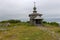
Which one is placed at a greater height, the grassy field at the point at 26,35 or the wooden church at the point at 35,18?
the grassy field at the point at 26,35

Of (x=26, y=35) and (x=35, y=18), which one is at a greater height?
(x=26, y=35)

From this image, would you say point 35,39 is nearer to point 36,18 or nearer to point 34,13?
point 36,18

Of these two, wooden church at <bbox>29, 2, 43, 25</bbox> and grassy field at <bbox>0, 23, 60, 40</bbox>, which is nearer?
grassy field at <bbox>0, 23, 60, 40</bbox>

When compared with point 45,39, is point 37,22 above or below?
below

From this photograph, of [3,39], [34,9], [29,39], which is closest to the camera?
[29,39]

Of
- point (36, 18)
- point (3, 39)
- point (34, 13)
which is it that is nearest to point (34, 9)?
point (34, 13)

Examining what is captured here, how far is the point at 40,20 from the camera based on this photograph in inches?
2012

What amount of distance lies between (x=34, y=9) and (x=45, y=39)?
1425 inches

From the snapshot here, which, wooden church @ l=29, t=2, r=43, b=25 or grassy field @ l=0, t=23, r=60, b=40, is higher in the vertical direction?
grassy field @ l=0, t=23, r=60, b=40

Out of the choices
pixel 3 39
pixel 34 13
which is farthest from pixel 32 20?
pixel 3 39

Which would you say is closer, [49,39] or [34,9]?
[49,39]

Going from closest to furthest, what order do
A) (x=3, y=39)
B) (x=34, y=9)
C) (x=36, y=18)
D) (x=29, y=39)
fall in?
(x=29, y=39) < (x=3, y=39) < (x=36, y=18) < (x=34, y=9)

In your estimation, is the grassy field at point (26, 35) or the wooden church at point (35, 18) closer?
the grassy field at point (26, 35)

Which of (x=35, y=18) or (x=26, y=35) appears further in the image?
(x=35, y=18)
